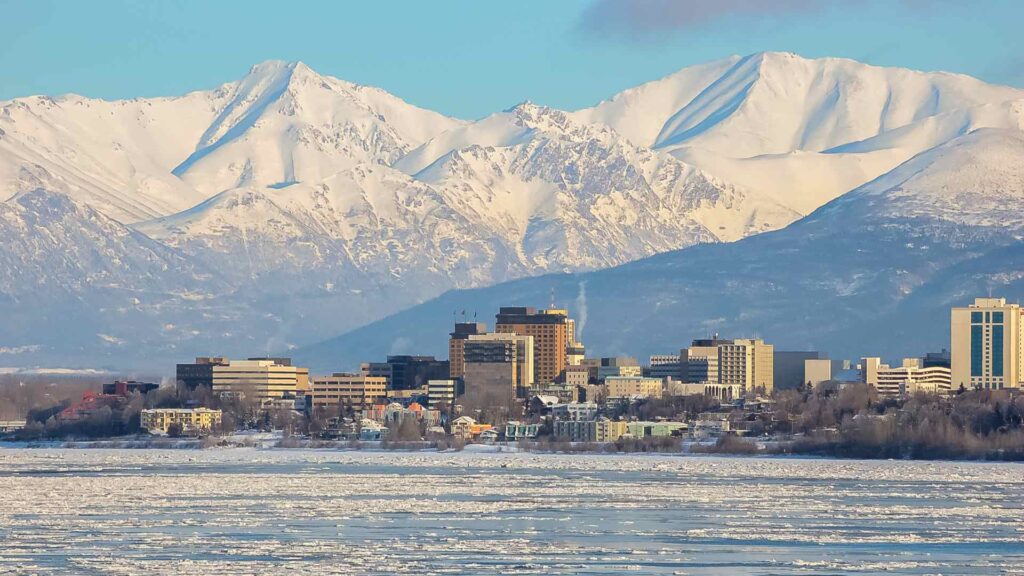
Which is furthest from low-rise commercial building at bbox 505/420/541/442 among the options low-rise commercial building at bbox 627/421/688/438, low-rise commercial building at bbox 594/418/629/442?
low-rise commercial building at bbox 627/421/688/438

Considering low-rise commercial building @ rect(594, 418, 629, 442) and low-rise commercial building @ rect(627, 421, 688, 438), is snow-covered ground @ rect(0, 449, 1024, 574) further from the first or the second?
low-rise commercial building @ rect(594, 418, 629, 442)

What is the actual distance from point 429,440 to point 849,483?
68.6m

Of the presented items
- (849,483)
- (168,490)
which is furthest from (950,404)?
(168,490)

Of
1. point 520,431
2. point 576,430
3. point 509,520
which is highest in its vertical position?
point 576,430

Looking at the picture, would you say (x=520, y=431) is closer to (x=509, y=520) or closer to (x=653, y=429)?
(x=653, y=429)

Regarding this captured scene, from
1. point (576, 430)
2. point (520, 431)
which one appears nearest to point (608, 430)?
point (576, 430)

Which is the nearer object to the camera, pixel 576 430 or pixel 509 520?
pixel 509 520

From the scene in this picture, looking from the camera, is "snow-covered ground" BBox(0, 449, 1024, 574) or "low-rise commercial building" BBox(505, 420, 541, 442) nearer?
"snow-covered ground" BBox(0, 449, 1024, 574)

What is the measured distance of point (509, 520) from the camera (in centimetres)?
9206

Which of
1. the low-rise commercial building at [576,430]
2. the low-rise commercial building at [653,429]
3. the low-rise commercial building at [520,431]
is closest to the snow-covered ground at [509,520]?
the low-rise commercial building at [653,429]

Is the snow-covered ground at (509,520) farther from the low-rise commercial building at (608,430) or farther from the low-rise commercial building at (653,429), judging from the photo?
the low-rise commercial building at (608,430)

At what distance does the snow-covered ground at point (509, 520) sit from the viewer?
256ft

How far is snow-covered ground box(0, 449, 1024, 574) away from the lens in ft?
256

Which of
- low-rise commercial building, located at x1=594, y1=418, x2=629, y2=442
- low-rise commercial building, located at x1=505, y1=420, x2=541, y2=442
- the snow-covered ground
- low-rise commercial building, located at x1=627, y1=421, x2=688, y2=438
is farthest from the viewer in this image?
low-rise commercial building, located at x1=505, y1=420, x2=541, y2=442
